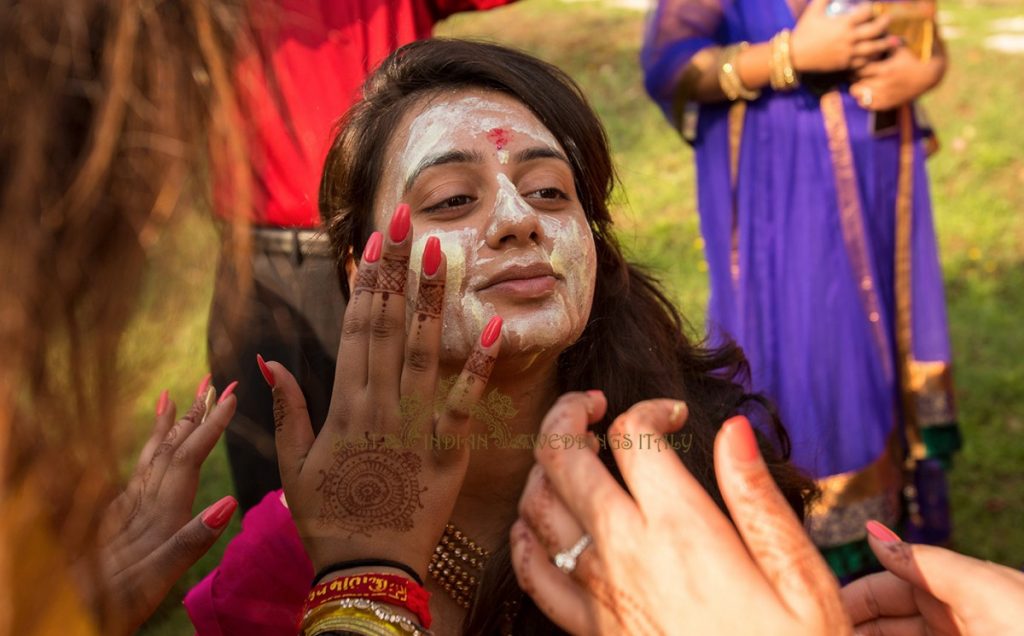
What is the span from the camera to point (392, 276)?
1.46 metres

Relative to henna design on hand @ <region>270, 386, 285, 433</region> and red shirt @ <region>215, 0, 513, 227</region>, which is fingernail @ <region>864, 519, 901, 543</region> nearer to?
henna design on hand @ <region>270, 386, 285, 433</region>

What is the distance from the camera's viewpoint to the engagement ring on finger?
1099 millimetres

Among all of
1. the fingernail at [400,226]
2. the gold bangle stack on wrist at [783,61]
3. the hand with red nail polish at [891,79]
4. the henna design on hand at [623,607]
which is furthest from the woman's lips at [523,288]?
the hand with red nail polish at [891,79]

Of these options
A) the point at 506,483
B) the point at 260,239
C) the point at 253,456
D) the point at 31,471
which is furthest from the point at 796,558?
the point at 253,456

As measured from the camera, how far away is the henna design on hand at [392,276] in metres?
1.45

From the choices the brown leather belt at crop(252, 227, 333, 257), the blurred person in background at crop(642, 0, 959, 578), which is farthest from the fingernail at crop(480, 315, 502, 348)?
the blurred person in background at crop(642, 0, 959, 578)

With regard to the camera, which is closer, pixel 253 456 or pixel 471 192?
pixel 471 192

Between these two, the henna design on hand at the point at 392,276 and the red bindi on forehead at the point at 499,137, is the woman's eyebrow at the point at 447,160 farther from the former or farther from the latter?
the henna design on hand at the point at 392,276

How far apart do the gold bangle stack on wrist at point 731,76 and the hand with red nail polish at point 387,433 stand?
6.24 feet

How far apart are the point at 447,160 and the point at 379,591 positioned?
30.4 inches

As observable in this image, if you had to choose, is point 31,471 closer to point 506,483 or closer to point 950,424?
point 506,483

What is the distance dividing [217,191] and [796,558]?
68cm

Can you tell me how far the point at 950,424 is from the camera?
11.1ft

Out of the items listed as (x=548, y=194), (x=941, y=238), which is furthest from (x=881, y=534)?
(x=941, y=238)
